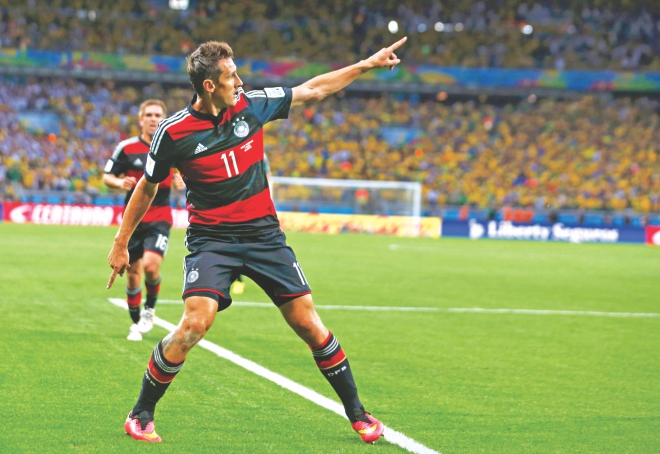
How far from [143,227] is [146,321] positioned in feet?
2.94

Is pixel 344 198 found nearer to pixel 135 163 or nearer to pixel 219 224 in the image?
pixel 135 163

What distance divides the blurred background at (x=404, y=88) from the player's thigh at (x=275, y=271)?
30323 millimetres

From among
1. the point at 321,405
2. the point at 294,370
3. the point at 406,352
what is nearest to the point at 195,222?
the point at 321,405

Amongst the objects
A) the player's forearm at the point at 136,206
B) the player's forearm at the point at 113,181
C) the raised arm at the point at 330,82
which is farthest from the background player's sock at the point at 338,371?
the player's forearm at the point at 113,181

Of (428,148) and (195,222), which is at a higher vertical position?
(195,222)

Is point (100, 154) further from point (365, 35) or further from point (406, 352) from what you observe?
point (406, 352)

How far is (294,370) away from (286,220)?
959 inches

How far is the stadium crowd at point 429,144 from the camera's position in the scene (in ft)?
117

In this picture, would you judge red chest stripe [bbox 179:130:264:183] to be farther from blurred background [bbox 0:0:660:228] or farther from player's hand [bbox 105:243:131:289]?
blurred background [bbox 0:0:660:228]

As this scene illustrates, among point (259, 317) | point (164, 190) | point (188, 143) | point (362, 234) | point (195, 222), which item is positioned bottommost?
point (362, 234)

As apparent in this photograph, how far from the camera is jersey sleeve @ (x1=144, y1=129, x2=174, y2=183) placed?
4.59 metres

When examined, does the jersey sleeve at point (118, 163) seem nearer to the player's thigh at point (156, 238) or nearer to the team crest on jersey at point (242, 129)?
the player's thigh at point (156, 238)

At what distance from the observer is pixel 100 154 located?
36.7 m

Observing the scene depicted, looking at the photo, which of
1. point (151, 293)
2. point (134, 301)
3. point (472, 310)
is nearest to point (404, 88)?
point (472, 310)
